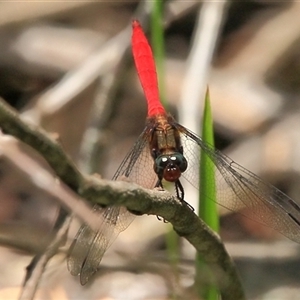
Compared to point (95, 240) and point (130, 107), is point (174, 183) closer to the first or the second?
point (95, 240)

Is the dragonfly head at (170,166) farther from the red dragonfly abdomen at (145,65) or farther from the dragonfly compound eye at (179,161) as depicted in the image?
the red dragonfly abdomen at (145,65)

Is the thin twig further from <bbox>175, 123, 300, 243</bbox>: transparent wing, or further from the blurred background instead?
the blurred background

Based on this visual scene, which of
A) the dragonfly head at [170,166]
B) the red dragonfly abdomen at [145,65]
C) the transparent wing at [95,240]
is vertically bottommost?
the transparent wing at [95,240]

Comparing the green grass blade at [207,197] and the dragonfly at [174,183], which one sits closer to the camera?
the green grass blade at [207,197]

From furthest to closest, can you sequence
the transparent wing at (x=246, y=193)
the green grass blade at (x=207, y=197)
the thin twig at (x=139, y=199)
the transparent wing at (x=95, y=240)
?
the transparent wing at (x=246, y=193) → the transparent wing at (x=95, y=240) → the green grass blade at (x=207, y=197) → the thin twig at (x=139, y=199)

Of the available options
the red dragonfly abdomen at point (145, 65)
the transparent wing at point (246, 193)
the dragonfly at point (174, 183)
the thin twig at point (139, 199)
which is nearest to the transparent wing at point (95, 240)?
the dragonfly at point (174, 183)

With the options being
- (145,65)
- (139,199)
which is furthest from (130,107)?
(139,199)

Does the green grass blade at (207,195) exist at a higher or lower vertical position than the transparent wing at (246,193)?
lower

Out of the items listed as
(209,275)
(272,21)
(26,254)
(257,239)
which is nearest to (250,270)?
(257,239)
